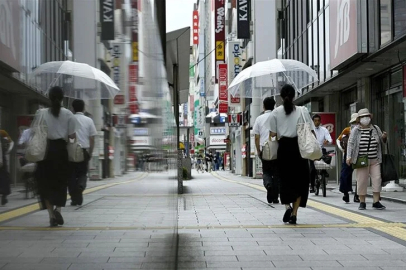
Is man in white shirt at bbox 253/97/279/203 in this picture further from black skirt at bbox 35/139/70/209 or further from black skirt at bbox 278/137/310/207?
black skirt at bbox 35/139/70/209

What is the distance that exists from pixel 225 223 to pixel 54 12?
6004mm

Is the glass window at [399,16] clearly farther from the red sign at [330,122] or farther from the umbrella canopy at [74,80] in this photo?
the umbrella canopy at [74,80]

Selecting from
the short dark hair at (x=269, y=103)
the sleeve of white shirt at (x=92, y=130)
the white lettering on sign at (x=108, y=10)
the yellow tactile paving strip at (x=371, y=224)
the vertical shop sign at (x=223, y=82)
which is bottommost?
the yellow tactile paving strip at (x=371, y=224)

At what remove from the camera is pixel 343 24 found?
16.1 meters

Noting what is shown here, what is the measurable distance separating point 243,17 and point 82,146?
2920 centimetres

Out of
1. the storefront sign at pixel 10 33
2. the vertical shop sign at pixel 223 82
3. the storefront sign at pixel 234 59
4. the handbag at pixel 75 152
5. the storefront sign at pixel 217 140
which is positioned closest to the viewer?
the storefront sign at pixel 10 33

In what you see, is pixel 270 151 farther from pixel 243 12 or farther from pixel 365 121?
pixel 243 12

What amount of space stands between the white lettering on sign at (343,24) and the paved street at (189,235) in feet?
22.4

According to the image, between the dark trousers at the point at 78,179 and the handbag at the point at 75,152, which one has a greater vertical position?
the handbag at the point at 75,152

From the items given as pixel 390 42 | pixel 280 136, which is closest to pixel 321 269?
pixel 280 136

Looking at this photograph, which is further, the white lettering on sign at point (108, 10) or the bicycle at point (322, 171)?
the bicycle at point (322, 171)

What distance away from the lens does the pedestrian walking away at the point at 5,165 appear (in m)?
0.88

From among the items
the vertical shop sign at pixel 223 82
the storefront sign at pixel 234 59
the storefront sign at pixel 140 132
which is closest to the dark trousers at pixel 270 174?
the storefront sign at pixel 140 132

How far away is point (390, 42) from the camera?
512 inches
